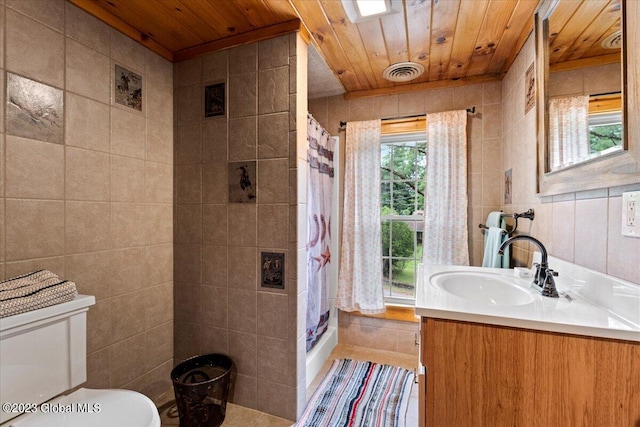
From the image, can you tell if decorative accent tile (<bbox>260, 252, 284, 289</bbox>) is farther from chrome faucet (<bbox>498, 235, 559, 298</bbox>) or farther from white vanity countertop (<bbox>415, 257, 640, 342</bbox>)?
chrome faucet (<bbox>498, 235, 559, 298</bbox>)

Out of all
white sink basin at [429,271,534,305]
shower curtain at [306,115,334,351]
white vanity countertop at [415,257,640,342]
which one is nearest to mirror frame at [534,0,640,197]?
white vanity countertop at [415,257,640,342]

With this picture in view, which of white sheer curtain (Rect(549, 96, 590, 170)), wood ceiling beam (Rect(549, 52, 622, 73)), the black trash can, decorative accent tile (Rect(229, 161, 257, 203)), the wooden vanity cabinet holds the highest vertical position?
wood ceiling beam (Rect(549, 52, 622, 73))

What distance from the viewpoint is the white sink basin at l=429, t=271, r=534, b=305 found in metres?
1.24

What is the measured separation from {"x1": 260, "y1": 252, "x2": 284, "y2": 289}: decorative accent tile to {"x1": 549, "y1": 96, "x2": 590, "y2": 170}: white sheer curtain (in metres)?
1.39

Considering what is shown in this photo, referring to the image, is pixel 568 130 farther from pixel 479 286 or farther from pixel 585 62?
pixel 479 286

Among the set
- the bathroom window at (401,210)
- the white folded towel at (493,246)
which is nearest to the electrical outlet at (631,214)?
the white folded towel at (493,246)

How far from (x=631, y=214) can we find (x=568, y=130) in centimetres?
50

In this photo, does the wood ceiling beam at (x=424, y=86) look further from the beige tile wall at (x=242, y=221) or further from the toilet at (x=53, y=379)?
the toilet at (x=53, y=379)

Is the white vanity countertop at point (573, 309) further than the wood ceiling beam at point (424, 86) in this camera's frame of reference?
No

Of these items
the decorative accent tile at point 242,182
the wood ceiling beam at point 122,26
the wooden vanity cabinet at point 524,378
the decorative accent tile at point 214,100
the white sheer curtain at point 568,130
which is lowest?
the wooden vanity cabinet at point 524,378

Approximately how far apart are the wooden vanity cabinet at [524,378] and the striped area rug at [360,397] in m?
0.83

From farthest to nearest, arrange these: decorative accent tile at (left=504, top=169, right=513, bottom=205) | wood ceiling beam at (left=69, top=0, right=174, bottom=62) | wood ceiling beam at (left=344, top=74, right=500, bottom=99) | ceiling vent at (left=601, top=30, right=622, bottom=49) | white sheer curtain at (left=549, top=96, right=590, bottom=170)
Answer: wood ceiling beam at (left=344, top=74, right=500, bottom=99) → decorative accent tile at (left=504, top=169, right=513, bottom=205) → wood ceiling beam at (left=69, top=0, right=174, bottom=62) → white sheer curtain at (left=549, top=96, right=590, bottom=170) → ceiling vent at (left=601, top=30, right=622, bottom=49)

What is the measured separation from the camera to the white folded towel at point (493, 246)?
171cm

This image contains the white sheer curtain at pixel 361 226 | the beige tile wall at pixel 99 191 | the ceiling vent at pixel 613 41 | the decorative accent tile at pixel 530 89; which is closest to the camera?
the ceiling vent at pixel 613 41
